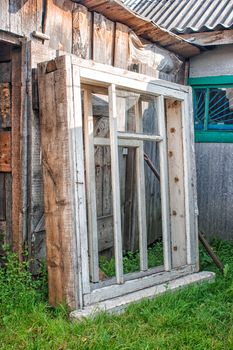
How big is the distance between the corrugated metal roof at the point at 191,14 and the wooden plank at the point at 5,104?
3356mm

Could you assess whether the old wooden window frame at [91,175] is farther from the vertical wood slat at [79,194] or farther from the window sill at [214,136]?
the window sill at [214,136]

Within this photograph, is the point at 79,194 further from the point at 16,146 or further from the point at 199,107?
the point at 199,107

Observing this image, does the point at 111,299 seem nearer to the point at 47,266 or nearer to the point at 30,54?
the point at 47,266

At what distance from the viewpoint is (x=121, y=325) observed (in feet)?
11.5

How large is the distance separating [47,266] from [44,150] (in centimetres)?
101

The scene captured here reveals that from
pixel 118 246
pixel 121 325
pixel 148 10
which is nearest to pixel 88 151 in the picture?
pixel 118 246

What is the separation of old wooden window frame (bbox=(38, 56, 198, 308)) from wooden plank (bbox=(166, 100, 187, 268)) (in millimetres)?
11

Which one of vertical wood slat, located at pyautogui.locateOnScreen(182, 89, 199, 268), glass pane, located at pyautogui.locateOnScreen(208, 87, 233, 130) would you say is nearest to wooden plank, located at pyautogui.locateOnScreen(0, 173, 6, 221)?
vertical wood slat, located at pyautogui.locateOnScreen(182, 89, 199, 268)

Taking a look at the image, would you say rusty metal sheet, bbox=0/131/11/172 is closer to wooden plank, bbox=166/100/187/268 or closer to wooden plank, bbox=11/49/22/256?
wooden plank, bbox=11/49/22/256

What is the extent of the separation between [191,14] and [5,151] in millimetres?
4730

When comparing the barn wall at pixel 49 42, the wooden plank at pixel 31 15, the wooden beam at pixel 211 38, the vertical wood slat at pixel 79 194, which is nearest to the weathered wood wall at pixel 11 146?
the barn wall at pixel 49 42

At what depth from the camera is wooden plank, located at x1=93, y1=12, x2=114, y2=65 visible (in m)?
4.94

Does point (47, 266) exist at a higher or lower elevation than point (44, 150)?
lower

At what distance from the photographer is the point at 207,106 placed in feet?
22.8
